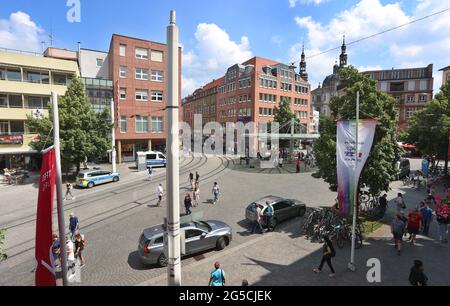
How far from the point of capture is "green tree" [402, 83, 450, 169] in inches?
920

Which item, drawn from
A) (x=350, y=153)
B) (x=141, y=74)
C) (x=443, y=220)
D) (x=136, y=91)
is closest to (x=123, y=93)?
(x=136, y=91)

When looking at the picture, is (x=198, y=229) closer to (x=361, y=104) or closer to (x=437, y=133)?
(x=361, y=104)

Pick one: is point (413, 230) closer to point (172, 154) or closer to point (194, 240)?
point (194, 240)

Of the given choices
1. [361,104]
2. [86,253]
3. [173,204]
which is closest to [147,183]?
[86,253]

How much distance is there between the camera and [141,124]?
3991cm

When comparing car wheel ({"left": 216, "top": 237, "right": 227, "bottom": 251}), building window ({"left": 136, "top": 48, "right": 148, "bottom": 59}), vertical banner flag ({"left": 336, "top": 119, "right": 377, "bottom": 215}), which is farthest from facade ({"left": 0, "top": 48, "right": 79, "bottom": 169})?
vertical banner flag ({"left": 336, "top": 119, "right": 377, "bottom": 215})

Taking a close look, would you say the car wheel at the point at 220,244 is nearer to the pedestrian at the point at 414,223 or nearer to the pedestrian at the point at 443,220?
the pedestrian at the point at 414,223

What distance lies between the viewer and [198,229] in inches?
457

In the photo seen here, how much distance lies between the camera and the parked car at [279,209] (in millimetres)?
14234

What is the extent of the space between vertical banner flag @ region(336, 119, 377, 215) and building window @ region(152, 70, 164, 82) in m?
34.9

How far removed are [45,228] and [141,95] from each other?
117 ft

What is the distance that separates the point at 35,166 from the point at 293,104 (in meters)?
51.3

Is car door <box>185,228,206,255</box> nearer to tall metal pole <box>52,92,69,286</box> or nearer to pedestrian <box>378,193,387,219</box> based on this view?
tall metal pole <box>52,92,69,286</box>

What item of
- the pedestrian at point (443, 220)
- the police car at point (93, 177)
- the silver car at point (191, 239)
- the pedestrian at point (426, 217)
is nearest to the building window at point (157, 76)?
the police car at point (93, 177)
